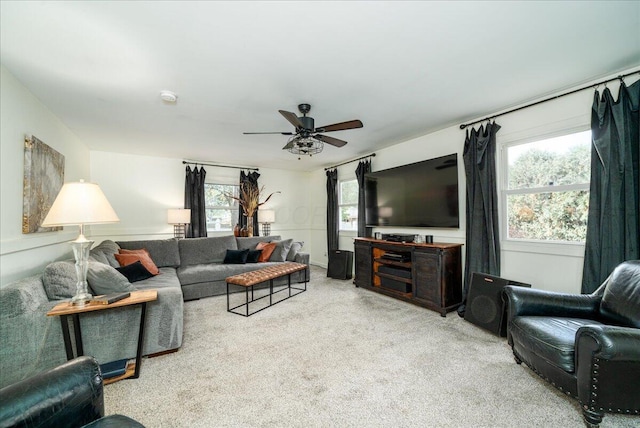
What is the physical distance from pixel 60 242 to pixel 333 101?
353cm

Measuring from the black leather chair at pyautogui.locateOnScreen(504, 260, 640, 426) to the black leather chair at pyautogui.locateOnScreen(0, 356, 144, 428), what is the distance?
2228 mm

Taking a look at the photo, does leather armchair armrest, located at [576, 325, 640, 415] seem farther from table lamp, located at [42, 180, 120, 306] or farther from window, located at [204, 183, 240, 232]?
window, located at [204, 183, 240, 232]

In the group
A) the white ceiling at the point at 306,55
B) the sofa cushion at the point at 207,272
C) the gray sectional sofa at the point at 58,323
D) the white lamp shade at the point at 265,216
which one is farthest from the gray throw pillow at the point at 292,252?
the white ceiling at the point at 306,55

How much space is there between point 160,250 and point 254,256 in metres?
1.52

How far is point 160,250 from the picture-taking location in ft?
14.6

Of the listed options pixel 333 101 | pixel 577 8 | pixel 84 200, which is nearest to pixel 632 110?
pixel 577 8

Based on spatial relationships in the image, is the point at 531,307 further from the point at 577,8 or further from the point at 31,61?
the point at 31,61

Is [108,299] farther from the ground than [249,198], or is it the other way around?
[249,198]

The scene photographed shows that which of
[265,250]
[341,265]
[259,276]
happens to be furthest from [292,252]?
[259,276]

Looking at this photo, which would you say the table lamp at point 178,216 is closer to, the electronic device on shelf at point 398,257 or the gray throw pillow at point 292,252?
the gray throw pillow at point 292,252

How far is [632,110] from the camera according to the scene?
2.18 metres

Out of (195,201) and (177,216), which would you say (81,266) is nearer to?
(177,216)

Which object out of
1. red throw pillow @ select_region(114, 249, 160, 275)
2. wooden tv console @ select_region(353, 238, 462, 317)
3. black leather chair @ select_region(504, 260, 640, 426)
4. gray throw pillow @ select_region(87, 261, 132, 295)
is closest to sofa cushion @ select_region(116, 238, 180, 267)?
red throw pillow @ select_region(114, 249, 160, 275)

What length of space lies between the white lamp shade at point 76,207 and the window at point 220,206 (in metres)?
3.83
